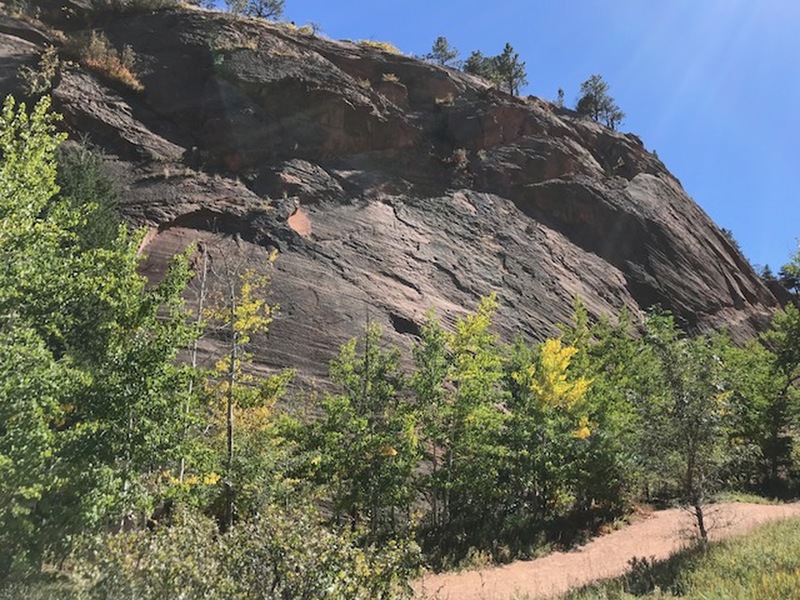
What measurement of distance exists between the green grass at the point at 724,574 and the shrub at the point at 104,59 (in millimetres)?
30597

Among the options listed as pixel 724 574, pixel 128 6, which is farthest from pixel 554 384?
pixel 128 6

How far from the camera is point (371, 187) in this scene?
31.9 metres

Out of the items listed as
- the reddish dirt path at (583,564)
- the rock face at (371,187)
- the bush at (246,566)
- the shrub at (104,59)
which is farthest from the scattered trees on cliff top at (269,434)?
the shrub at (104,59)

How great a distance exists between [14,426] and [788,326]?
32.8 m

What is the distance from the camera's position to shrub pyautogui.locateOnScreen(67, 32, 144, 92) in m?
29.9

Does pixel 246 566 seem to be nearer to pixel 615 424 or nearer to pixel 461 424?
pixel 461 424

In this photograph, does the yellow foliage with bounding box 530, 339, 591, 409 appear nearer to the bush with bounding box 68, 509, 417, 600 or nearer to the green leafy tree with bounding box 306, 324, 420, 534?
the green leafy tree with bounding box 306, 324, 420, 534

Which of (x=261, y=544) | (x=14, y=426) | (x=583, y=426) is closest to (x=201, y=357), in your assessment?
(x=14, y=426)

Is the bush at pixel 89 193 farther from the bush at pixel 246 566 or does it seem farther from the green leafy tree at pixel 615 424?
the green leafy tree at pixel 615 424

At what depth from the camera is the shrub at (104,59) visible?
98.1 ft

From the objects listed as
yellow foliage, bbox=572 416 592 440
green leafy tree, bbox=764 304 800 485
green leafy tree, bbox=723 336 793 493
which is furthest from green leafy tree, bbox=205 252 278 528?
green leafy tree, bbox=764 304 800 485

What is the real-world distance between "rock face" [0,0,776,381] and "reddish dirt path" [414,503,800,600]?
363 inches

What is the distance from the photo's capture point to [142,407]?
9.97 meters

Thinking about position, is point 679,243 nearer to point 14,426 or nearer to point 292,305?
point 292,305
